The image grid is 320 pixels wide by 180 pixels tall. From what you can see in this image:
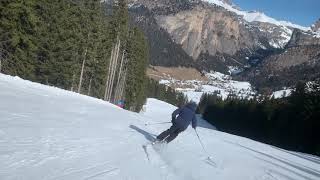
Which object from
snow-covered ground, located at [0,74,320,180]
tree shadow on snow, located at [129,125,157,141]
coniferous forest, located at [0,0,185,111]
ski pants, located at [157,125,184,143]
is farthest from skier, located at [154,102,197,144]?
coniferous forest, located at [0,0,185,111]

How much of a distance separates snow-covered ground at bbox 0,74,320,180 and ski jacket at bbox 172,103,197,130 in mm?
912

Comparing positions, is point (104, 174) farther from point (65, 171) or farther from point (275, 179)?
point (275, 179)

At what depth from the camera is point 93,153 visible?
40.1 feet

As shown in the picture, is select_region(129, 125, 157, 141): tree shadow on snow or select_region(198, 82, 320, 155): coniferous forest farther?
select_region(198, 82, 320, 155): coniferous forest

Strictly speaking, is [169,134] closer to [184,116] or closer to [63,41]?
[184,116]

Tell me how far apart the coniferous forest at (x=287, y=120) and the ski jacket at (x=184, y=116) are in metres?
→ 34.5

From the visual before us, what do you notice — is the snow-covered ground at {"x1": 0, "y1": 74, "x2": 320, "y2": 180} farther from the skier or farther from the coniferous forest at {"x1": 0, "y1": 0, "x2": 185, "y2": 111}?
the coniferous forest at {"x1": 0, "y1": 0, "x2": 185, "y2": 111}

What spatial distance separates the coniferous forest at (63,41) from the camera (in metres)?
37.4

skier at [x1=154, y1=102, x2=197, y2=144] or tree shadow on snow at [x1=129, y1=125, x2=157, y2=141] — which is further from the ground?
skier at [x1=154, y1=102, x2=197, y2=144]

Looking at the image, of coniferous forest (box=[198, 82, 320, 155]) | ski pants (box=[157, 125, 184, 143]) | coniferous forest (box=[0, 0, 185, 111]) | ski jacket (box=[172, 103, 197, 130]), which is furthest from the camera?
coniferous forest (box=[198, 82, 320, 155])

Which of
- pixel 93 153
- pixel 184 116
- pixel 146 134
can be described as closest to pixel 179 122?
pixel 184 116

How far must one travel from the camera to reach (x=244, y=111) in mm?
97938

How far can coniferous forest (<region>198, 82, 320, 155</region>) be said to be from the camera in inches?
2208

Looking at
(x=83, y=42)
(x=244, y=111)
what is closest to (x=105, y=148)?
(x=83, y=42)
